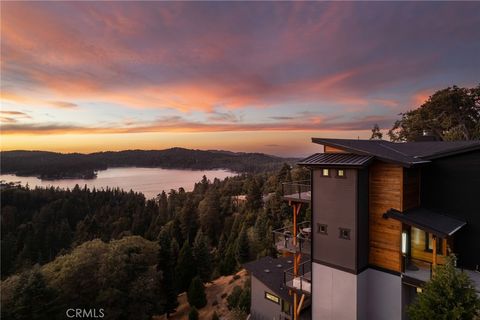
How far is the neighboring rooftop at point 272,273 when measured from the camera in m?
15.2

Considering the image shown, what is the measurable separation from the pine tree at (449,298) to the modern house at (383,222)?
6.76ft

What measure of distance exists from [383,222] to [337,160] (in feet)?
10.1

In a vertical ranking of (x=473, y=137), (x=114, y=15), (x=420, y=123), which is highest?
(x=114, y=15)

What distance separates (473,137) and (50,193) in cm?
10055

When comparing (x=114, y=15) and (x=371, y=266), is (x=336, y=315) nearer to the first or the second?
(x=371, y=266)

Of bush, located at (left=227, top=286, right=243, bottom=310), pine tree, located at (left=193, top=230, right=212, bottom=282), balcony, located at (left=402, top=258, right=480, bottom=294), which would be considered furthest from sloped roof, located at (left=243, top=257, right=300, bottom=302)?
pine tree, located at (left=193, top=230, right=212, bottom=282)

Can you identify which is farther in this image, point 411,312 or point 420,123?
point 420,123

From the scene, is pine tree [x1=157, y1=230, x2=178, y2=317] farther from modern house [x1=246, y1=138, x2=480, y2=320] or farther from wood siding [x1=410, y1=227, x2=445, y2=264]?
wood siding [x1=410, y1=227, x2=445, y2=264]

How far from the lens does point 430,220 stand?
31.6ft

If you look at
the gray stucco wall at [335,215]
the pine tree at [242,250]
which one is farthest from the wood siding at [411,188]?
the pine tree at [242,250]

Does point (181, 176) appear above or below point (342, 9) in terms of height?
below

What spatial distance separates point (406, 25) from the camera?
17.5m

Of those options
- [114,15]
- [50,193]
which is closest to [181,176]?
[50,193]

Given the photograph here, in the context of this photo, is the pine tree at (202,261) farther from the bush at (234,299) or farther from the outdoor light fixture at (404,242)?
the outdoor light fixture at (404,242)
